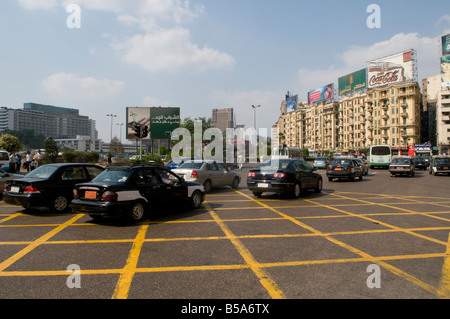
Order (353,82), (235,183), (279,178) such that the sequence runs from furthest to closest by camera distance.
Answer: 1. (353,82)
2. (235,183)
3. (279,178)

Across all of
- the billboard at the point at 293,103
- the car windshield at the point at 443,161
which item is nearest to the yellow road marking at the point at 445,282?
the car windshield at the point at 443,161

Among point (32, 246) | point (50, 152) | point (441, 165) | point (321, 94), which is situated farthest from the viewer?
point (321, 94)

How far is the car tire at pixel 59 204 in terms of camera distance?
8598 millimetres

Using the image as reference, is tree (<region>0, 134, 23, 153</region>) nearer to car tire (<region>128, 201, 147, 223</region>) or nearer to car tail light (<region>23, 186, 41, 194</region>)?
car tail light (<region>23, 186, 41, 194</region>)

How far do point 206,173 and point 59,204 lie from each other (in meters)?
6.30

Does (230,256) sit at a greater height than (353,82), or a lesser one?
lesser

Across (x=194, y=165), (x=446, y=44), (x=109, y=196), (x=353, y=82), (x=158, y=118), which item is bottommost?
(x=109, y=196)

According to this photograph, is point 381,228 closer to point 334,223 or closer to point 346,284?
point 334,223

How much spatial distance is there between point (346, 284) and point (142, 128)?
62.4 feet

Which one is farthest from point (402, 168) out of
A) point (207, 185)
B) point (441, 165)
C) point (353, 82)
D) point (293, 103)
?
Answer: point (293, 103)

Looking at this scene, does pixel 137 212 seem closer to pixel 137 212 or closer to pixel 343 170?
pixel 137 212

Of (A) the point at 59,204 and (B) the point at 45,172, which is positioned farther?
(B) the point at 45,172

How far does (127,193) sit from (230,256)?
336 centimetres

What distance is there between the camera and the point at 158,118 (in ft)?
138
